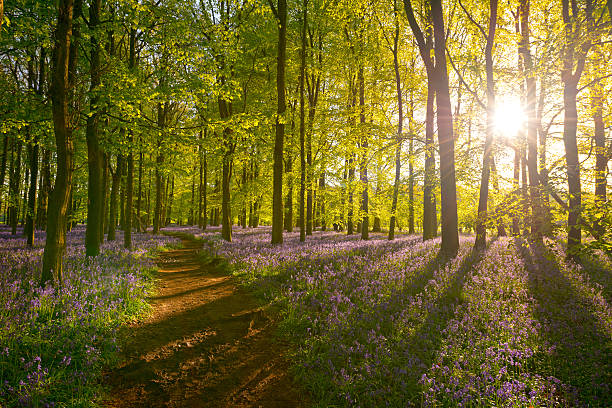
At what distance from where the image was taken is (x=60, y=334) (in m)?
4.31

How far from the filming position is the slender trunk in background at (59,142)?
6.11 metres

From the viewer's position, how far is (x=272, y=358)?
4.62 meters

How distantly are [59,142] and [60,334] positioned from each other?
424 centimetres

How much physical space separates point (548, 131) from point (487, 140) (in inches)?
410

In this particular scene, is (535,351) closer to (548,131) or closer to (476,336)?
(476,336)

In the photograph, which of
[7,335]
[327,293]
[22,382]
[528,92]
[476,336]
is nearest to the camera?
[22,382]

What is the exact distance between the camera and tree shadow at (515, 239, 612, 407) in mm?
3299

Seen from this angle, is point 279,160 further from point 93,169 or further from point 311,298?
point 311,298

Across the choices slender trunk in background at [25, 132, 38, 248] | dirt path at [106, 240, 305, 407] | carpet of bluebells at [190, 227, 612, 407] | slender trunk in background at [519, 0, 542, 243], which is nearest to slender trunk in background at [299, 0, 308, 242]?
carpet of bluebells at [190, 227, 612, 407]

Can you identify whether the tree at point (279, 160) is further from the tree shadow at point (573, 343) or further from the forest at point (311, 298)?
the tree shadow at point (573, 343)

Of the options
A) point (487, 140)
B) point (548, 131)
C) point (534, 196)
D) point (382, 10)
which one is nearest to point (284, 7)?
point (382, 10)

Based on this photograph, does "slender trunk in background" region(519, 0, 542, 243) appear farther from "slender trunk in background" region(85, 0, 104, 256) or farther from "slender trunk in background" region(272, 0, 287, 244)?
"slender trunk in background" region(85, 0, 104, 256)

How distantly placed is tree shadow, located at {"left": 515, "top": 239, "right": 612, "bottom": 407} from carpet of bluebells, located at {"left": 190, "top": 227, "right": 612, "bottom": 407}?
0.02m

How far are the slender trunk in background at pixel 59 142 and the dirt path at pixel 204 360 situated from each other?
93.8 inches
